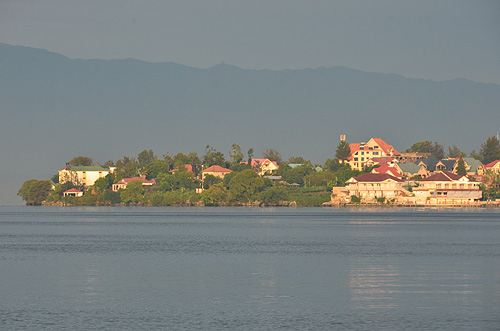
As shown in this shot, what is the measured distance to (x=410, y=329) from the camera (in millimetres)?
25516

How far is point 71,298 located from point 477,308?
17.1 m

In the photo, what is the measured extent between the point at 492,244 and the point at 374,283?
103ft

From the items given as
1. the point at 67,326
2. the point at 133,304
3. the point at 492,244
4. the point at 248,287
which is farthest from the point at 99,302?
the point at 492,244

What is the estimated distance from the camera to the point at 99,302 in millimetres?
31250

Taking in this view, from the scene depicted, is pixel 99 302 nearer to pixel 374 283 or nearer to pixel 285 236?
pixel 374 283

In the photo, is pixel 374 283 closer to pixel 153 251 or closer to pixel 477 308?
pixel 477 308

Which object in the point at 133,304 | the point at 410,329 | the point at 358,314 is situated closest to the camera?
the point at 410,329

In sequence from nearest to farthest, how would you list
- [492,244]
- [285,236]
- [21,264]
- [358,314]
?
1. [358,314]
2. [21,264]
3. [492,244]
4. [285,236]

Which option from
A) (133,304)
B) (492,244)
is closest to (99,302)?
(133,304)

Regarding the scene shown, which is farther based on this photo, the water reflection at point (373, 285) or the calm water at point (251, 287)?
the water reflection at point (373, 285)

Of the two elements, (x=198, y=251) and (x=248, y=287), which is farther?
(x=198, y=251)

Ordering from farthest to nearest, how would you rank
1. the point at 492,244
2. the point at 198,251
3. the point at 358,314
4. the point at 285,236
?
the point at 285,236 < the point at 492,244 < the point at 198,251 < the point at 358,314

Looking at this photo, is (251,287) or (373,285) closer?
(251,287)

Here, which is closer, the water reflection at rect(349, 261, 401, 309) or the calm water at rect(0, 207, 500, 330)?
the calm water at rect(0, 207, 500, 330)
